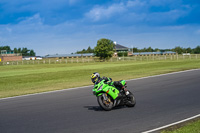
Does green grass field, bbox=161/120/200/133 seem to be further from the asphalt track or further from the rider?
the rider

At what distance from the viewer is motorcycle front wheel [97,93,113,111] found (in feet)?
28.8

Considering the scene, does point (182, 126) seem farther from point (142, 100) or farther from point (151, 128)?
point (142, 100)

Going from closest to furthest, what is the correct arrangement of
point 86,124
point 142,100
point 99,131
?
point 99,131, point 86,124, point 142,100

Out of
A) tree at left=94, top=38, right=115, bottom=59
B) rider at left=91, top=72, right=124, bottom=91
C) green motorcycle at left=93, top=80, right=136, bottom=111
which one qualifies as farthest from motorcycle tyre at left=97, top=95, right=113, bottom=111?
tree at left=94, top=38, right=115, bottom=59

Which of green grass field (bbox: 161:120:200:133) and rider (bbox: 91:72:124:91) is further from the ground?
rider (bbox: 91:72:124:91)

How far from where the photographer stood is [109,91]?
8836 mm

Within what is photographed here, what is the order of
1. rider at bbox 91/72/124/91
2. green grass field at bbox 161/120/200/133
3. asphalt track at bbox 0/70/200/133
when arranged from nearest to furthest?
green grass field at bbox 161/120/200/133
asphalt track at bbox 0/70/200/133
rider at bbox 91/72/124/91

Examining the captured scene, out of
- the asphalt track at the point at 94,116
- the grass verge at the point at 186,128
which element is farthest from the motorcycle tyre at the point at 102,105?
the grass verge at the point at 186,128

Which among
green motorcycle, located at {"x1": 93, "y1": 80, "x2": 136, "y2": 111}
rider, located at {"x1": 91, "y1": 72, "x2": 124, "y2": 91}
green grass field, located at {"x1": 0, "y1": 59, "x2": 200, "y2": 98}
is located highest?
rider, located at {"x1": 91, "y1": 72, "x2": 124, "y2": 91}

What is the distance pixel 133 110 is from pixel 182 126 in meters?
2.47

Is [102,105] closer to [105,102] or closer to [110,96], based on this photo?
[105,102]

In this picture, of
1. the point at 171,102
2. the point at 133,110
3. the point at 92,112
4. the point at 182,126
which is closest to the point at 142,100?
the point at 171,102

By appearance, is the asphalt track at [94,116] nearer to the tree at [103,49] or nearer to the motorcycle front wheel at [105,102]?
the motorcycle front wheel at [105,102]

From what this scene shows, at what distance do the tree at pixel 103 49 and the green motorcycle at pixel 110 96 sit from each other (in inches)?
3468
